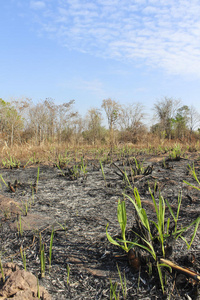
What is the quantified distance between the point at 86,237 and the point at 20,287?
693mm

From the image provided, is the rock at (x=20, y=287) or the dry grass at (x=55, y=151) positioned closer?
the rock at (x=20, y=287)

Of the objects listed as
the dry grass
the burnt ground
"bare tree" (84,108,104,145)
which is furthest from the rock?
"bare tree" (84,108,104,145)

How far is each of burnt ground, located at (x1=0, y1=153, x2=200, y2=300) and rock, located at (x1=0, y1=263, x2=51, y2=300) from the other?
0.34ft

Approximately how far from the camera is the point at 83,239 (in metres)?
1.74

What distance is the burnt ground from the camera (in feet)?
4.12

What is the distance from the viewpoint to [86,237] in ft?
5.80

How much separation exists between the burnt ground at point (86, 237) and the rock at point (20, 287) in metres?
0.10

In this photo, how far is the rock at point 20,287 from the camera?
1087mm

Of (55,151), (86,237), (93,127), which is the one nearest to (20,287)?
(86,237)

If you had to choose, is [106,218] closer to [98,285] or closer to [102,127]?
[98,285]

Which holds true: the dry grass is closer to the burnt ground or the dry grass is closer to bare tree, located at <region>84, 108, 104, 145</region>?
the burnt ground

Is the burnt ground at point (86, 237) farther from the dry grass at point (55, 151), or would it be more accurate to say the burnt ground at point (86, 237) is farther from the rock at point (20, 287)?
the dry grass at point (55, 151)

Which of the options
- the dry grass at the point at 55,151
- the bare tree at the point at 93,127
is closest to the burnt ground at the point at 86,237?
the dry grass at the point at 55,151

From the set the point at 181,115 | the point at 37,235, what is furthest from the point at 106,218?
the point at 181,115
